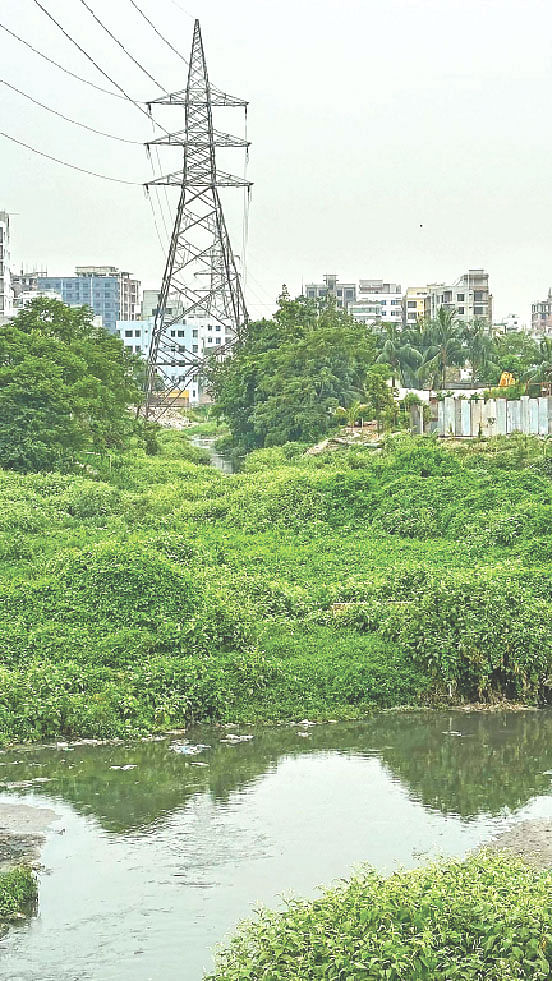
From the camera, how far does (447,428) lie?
157 ft

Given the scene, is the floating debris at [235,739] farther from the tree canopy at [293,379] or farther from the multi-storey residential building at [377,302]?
the multi-storey residential building at [377,302]

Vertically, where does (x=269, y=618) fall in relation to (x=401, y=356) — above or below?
below

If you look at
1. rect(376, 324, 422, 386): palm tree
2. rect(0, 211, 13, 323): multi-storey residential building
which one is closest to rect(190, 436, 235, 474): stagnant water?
rect(376, 324, 422, 386): palm tree

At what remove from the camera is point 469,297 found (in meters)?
149

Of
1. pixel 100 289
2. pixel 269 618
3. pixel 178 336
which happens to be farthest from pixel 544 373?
pixel 100 289

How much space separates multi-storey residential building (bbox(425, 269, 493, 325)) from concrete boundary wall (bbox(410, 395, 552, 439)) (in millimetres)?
101188

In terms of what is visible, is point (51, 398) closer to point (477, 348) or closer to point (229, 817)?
point (229, 817)

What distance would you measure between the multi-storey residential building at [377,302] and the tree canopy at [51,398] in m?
127

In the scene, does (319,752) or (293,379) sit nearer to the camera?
(319,752)

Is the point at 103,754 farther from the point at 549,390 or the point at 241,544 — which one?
the point at 549,390

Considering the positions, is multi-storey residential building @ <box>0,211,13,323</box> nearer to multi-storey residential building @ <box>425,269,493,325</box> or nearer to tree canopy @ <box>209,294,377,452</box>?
multi-storey residential building @ <box>425,269,493,325</box>

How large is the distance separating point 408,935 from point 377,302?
176 meters

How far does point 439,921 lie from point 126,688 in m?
8.48

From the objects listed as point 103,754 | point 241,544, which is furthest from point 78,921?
point 241,544
